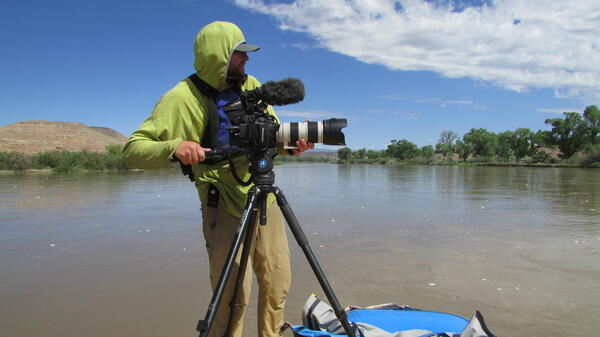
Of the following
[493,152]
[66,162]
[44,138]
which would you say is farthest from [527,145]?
[44,138]

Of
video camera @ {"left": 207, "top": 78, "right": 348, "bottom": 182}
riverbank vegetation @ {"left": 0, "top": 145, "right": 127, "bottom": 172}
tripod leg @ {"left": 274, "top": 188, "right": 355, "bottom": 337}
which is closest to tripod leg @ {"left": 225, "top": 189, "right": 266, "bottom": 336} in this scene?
tripod leg @ {"left": 274, "top": 188, "right": 355, "bottom": 337}

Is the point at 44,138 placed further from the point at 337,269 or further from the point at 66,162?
the point at 337,269

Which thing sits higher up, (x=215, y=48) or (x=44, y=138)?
(x=44, y=138)

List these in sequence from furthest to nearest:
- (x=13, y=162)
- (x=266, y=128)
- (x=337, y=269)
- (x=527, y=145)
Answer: (x=527, y=145), (x=13, y=162), (x=337, y=269), (x=266, y=128)

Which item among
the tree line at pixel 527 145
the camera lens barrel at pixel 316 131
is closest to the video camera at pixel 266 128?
the camera lens barrel at pixel 316 131

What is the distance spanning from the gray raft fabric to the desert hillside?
250 ft

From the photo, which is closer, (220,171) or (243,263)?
(243,263)

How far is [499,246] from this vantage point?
5312 millimetres

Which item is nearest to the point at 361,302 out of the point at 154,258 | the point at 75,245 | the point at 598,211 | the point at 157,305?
the point at 157,305

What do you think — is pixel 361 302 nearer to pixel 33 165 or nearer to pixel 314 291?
pixel 314 291

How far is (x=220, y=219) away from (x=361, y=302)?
1.98 m

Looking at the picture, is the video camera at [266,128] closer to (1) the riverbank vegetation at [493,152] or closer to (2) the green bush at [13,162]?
(1) the riverbank vegetation at [493,152]

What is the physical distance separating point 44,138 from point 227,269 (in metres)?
98.6

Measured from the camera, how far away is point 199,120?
1.94m
